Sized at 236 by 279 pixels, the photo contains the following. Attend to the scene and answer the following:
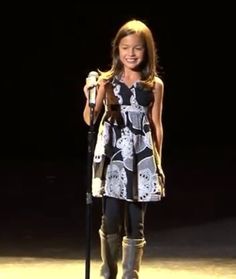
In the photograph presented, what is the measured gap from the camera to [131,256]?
154 inches

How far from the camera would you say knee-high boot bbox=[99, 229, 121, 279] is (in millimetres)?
3936

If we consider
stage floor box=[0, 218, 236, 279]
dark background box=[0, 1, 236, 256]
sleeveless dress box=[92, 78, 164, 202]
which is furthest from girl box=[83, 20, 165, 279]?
dark background box=[0, 1, 236, 256]

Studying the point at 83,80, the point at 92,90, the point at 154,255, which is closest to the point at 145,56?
the point at 92,90

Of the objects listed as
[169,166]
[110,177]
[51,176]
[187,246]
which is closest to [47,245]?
[187,246]

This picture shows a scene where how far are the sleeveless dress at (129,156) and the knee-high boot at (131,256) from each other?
208 mm

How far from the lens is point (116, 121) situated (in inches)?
152

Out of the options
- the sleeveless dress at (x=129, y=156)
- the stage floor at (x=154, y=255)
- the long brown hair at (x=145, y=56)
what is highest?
the long brown hair at (x=145, y=56)

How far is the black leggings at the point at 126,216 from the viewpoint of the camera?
12.8 feet

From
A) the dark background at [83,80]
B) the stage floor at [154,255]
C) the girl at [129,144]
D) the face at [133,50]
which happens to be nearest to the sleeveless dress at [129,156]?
the girl at [129,144]

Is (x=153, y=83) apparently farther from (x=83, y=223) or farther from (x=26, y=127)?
(x=26, y=127)

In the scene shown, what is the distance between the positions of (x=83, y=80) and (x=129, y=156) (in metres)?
7.32

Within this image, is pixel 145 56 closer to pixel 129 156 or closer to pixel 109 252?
pixel 129 156

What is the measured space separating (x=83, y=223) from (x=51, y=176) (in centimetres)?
250

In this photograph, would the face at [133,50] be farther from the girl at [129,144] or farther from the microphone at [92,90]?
the microphone at [92,90]
